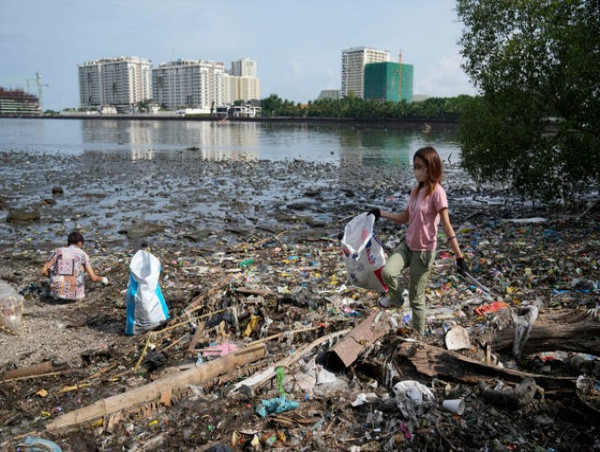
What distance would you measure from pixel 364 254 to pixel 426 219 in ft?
2.62

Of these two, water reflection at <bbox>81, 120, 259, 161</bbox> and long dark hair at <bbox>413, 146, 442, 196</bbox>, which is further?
water reflection at <bbox>81, 120, 259, 161</bbox>

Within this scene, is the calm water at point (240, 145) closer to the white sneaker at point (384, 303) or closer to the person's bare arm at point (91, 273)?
the white sneaker at point (384, 303)

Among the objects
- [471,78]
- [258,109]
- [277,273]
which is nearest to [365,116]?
[258,109]

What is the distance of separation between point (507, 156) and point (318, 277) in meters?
7.25

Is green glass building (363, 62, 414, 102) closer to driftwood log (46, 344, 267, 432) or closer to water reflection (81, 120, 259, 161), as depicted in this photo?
water reflection (81, 120, 259, 161)

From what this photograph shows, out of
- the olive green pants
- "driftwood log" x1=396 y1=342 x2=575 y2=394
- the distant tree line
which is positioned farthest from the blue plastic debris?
the distant tree line

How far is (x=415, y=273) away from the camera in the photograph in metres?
4.66

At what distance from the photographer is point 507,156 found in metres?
12.4

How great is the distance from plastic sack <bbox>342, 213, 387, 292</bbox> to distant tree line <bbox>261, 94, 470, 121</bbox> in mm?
78979

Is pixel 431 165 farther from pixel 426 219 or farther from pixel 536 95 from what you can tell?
pixel 536 95

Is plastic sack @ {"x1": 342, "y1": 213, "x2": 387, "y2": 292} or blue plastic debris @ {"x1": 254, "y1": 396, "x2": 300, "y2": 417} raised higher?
plastic sack @ {"x1": 342, "y1": 213, "x2": 387, "y2": 292}

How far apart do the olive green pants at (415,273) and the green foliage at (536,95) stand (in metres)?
7.87

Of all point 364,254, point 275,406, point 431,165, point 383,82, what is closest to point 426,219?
point 431,165

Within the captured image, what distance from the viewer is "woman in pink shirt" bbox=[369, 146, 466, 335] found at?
14.5 ft
